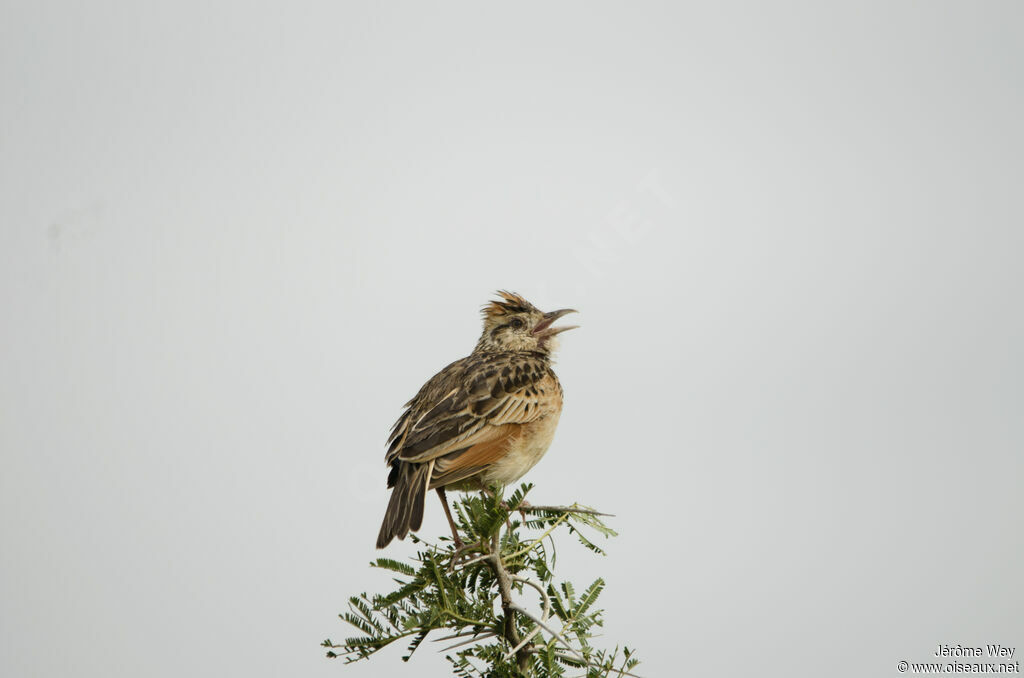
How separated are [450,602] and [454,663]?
12.0 inches

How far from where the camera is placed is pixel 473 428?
20.8 ft

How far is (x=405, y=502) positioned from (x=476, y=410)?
1171 millimetres

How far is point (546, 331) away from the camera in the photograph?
7.85 m

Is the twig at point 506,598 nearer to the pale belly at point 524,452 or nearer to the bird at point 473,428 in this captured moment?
the bird at point 473,428

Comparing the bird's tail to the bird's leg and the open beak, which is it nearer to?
the bird's leg

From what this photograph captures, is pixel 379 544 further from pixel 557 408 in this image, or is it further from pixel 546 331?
pixel 546 331

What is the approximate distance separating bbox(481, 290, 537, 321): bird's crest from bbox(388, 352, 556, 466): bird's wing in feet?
2.63

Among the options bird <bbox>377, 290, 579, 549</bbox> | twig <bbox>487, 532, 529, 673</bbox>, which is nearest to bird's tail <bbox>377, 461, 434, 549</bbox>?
bird <bbox>377, 290, 579, 549</bbox>

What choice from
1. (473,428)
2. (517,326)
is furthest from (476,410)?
(517,326)

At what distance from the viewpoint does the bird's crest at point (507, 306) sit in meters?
8.12

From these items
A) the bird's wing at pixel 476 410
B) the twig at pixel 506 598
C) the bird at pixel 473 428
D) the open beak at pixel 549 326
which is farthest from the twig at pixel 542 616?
the open beak at pixel 549 326

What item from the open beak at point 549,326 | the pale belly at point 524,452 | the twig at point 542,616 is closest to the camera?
the twig at point 542,616

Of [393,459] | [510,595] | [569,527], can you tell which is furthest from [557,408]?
[510,595]

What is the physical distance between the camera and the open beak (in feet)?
25.6
